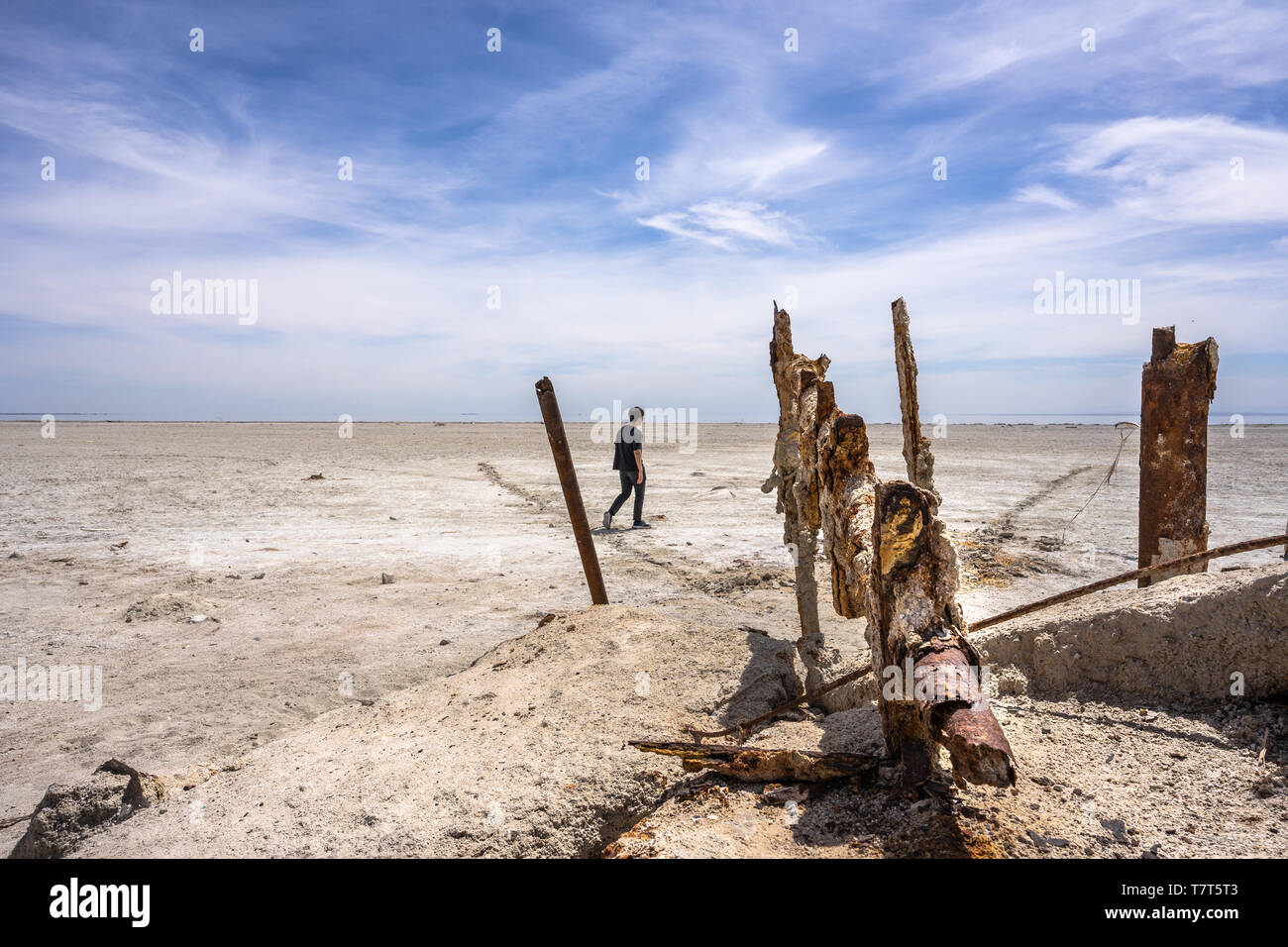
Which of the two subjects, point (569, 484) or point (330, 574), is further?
point (330, 574)

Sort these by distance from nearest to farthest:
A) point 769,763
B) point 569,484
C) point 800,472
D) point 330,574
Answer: point 769,763 < point 800,472 < point 569,484 < point 330,574

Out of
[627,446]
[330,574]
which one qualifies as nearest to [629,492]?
[627,446]

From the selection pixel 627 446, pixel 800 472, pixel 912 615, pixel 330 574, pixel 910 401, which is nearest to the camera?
pixel 912 615

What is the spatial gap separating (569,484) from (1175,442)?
4.14 meters

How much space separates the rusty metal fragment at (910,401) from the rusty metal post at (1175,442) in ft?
4.95

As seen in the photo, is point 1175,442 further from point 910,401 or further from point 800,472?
point 800,472

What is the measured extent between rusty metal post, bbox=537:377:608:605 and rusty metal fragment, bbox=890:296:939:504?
2761 mm

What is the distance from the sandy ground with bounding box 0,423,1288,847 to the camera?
5.55 m

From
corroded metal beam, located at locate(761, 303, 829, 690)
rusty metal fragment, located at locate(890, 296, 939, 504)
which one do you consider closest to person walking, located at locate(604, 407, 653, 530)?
corroded metal beam, located at locate(761, 303, 829, 690)

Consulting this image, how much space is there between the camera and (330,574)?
953cm

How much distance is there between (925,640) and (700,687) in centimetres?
214

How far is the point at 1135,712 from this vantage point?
9.91 feet
